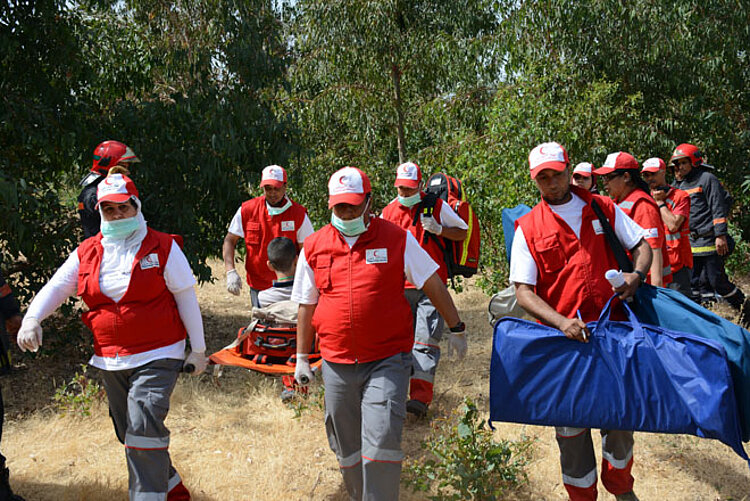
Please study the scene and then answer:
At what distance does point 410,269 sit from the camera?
12.5ft

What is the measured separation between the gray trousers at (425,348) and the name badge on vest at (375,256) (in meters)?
1.93

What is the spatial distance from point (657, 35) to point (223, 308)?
8.30 m

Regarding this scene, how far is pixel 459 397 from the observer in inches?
249

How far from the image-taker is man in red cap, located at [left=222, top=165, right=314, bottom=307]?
6.52m

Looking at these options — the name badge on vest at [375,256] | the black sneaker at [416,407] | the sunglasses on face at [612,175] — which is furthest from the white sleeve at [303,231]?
the name badge on vest at [375,256]

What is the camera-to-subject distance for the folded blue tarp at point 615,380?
10.4ft

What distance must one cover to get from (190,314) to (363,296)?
105cm

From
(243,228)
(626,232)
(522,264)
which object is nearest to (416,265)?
(522,264)

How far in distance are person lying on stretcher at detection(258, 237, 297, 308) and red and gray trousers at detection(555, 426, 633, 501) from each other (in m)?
2.88

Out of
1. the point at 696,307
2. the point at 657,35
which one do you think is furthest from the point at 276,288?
the point at 657,35

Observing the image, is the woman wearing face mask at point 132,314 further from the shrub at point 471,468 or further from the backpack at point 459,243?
the backpack at point 459,243

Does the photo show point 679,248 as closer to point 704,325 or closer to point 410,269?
point 704,325

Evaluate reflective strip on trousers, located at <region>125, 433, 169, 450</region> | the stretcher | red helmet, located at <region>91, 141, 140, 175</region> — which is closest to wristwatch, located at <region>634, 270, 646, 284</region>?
reflective strip on trousers, located at <region>125, 433, 169, 450</region>

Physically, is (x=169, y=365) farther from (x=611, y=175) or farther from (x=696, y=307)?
(x=611, y=175)
